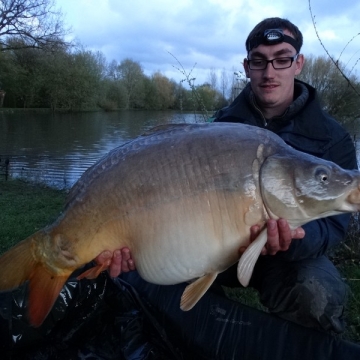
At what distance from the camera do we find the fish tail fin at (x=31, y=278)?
1273 millimetres

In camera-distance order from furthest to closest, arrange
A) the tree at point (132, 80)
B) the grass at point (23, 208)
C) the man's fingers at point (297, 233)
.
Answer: the tree at point (132, 80) → the grass at point (23, 208) → the man's fingers at point (297, 233)

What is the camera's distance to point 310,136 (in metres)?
1.75

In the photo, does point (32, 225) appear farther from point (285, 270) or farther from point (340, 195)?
point (340, 195)

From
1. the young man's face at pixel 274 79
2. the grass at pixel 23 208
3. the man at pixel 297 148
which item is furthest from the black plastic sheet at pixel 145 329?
the grass at pixel 23 208

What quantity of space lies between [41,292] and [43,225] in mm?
2511

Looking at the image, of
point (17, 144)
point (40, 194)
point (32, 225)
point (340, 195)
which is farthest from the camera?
point (17, 144)

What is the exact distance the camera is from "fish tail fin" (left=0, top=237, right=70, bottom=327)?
4.18ft

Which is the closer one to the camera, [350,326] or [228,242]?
[228,242]

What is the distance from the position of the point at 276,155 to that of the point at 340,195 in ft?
0.64

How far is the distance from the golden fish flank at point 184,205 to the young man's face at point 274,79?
2.23 ft

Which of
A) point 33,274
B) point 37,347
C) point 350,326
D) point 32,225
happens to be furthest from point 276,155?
point 32,225

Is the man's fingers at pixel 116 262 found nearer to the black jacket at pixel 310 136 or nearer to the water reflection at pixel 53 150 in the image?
the black jacket at pixel 310 136

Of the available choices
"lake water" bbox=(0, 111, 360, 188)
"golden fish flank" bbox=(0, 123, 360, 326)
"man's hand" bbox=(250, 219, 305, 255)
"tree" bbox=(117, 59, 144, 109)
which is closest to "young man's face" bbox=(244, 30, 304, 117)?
"golden fish flank" bbox=(0, 123, 360, 326)

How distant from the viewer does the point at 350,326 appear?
6.53ft
